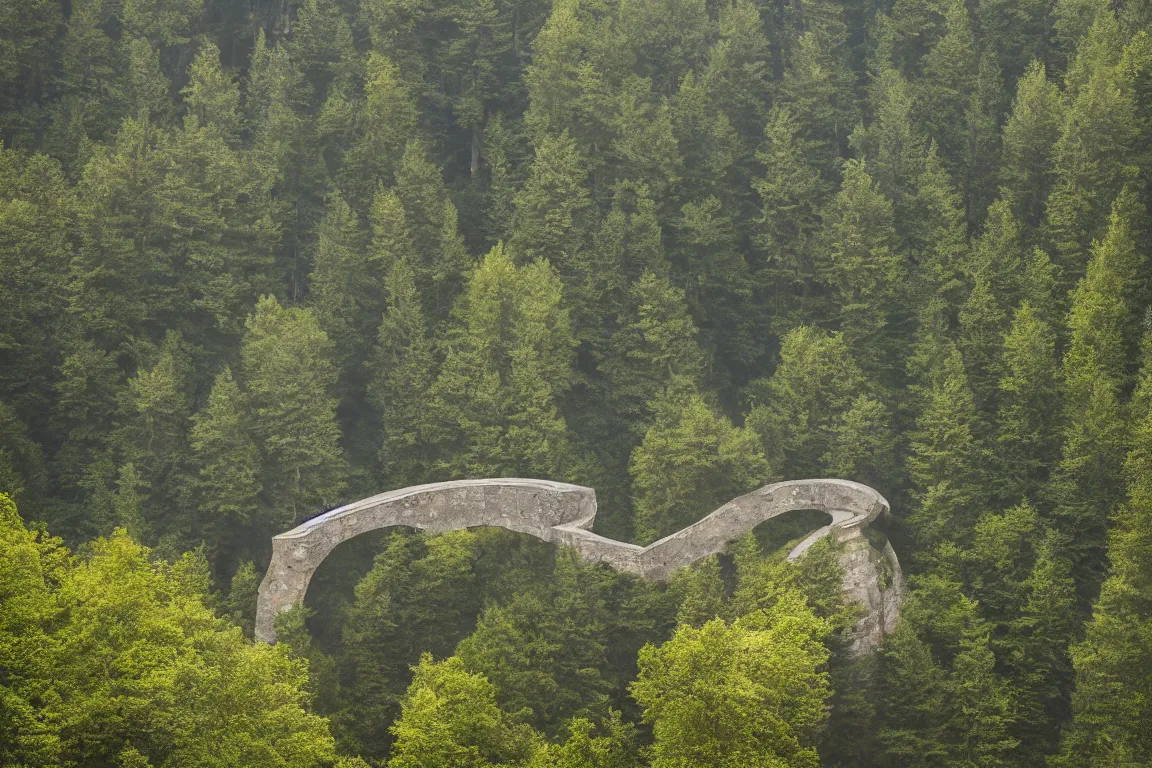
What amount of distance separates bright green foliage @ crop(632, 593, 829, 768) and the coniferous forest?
192 mm

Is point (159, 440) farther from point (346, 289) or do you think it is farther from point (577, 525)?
point (577, 525)

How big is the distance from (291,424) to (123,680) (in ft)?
70.9

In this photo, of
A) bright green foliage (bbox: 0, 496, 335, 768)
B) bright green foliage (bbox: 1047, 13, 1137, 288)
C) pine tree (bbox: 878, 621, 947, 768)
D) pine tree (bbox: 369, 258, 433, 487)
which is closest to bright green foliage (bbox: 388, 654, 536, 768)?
bright green foliage (bbox: 0, 496, 335, 768)

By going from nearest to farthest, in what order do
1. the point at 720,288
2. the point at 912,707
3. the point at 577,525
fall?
the point at 912,707 < the point at 577,525 < the point at 720,288

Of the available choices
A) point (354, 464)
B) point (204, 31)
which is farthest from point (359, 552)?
point (204, 31)

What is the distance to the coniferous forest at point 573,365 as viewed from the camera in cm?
5219

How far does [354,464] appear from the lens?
238 feet

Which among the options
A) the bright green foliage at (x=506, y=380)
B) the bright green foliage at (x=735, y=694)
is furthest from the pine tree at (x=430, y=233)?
the bright green foliage at (x=735, y=694)

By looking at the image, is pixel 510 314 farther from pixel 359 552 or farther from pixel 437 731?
pixel 437 731

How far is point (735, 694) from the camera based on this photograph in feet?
162

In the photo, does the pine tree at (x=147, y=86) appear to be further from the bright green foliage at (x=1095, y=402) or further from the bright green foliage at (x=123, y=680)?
the bright green foliage at (x=1095, y=402)

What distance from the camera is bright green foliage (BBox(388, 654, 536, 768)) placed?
50.1 m

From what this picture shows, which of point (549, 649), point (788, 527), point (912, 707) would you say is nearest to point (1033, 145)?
point (788, 527)

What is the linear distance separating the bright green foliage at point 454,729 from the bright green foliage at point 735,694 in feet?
15.5
